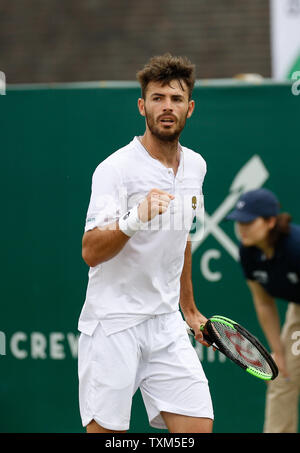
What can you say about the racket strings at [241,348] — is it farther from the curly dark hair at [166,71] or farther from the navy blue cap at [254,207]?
the curly dark hair at [166,71]

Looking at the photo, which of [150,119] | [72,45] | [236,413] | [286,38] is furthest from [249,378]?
[72,45]

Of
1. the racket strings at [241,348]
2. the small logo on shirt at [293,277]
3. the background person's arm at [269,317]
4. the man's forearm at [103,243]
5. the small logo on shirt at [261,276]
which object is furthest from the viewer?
the background person's arm at [269,317]

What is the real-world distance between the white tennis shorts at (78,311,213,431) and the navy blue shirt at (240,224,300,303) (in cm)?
92

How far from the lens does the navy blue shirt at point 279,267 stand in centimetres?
414

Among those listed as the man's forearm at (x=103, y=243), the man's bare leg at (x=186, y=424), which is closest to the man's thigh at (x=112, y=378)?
the man's bare leg at (x=186, y=424)

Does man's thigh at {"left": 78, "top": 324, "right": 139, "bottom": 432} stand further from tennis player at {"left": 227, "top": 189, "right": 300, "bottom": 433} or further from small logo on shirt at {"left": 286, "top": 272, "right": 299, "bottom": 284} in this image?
small logo on shirt at {"left": 286, "top": 272, "right": 299, "bottom": 284}

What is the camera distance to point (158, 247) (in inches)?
131

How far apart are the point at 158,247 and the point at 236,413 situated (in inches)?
67.3

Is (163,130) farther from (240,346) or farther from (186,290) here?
(240,346)

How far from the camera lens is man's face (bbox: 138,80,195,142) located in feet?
A: 10.9

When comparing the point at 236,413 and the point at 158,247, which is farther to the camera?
the point at 236,413

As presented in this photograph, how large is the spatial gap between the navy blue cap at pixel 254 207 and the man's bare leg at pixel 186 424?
1047 millimetres

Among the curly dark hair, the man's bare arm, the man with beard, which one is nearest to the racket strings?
the man's bare arm

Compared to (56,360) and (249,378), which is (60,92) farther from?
(249,378)
